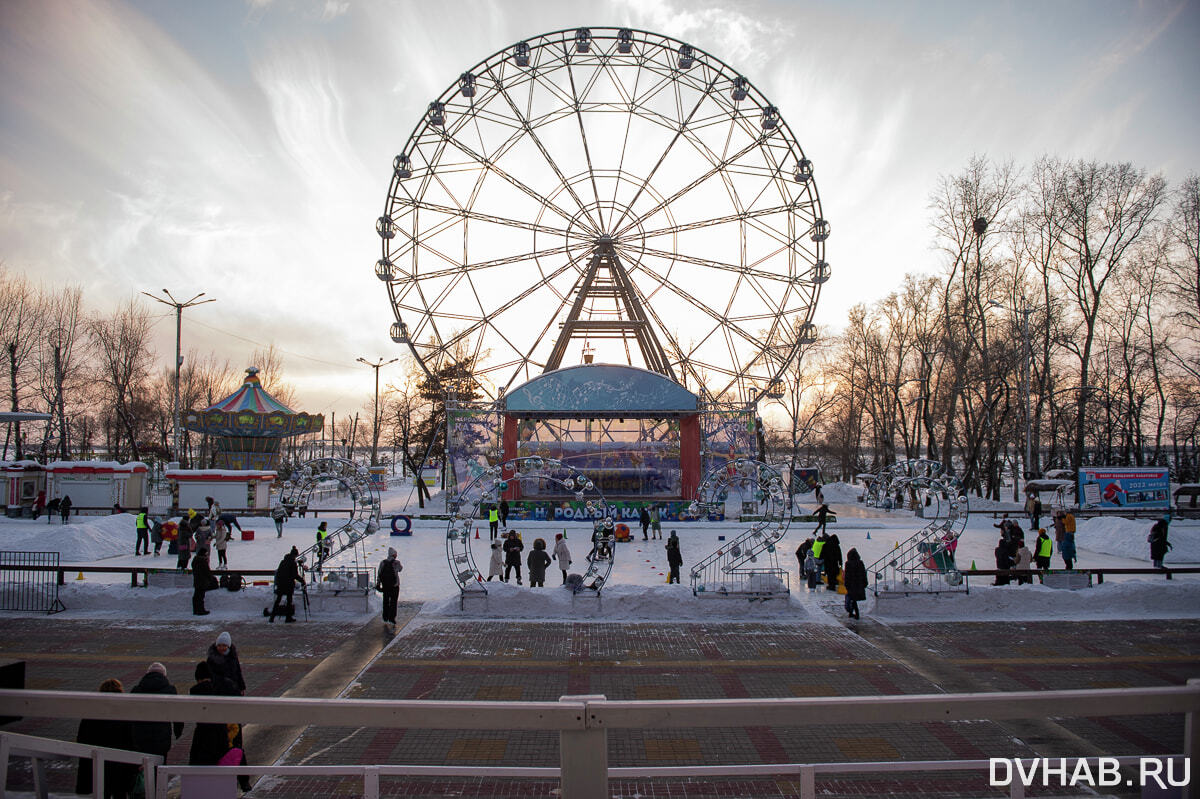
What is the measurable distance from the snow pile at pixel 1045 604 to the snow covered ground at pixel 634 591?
20 millimetres

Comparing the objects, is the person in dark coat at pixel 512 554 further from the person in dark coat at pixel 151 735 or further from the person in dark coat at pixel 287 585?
the person in dark coat at pixel 151 735

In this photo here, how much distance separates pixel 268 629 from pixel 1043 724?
11.9 meters

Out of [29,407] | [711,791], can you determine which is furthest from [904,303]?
[29,407]

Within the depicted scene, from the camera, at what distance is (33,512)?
28.2 meters

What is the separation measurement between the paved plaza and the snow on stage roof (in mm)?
19263

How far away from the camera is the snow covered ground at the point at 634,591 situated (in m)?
13.6

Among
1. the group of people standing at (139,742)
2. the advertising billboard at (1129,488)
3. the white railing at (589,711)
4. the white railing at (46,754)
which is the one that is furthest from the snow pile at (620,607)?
the advertising billboard at (1129,488)

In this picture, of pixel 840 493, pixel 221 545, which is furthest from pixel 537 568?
pixel 840 493

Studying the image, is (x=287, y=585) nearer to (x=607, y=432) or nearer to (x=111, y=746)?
(x=111, y=746)

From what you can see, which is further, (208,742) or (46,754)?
(208,742)

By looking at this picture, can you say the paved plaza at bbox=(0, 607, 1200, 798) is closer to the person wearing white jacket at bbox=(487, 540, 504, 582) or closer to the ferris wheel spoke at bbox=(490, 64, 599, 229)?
the person wearing white jacket at bbox=(487, 540, 504, 582)

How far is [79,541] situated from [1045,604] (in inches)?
1013

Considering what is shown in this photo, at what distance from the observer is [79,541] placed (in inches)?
828

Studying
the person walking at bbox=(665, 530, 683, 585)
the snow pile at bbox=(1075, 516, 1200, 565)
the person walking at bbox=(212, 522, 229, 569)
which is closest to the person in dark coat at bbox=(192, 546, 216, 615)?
the person walking at bbox=(212, 522, 229, 569)
